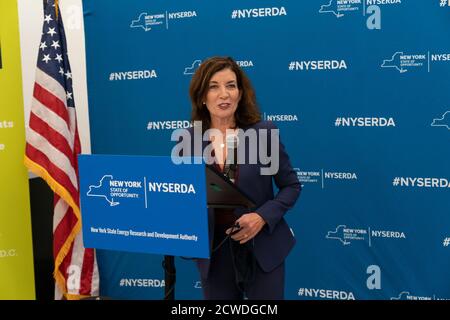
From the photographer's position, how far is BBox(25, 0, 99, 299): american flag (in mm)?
3400

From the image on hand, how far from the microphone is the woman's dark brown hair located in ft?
0.54

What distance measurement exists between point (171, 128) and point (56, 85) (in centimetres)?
80

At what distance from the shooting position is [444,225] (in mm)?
3111

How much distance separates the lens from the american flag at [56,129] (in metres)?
3.40

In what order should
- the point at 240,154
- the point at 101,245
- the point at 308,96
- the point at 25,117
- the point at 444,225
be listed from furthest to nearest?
the point at 25,117, the point at 308,96, the point at 444,225, the point at 240,154, the point at 101,245

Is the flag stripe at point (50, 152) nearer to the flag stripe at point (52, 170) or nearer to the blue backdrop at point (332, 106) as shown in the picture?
the flag stripe at point (52, 170)

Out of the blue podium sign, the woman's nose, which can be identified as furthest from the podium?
the woman's nose

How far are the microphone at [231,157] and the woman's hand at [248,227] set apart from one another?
182 mm

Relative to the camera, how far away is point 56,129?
3414mm

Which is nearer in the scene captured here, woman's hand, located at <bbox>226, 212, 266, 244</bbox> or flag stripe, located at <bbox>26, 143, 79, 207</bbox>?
woman's hand, located at <bbox>226, 212, 266, 244</bbox>

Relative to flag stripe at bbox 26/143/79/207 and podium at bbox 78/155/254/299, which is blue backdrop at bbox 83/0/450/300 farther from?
podium at bbox 78/155/254/299

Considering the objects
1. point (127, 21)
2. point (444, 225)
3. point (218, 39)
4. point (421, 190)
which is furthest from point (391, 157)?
point (127, 21)

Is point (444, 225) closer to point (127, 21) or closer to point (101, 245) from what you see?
point (101, 245)

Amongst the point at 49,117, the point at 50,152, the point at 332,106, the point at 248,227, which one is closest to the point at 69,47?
the point at 49,117
